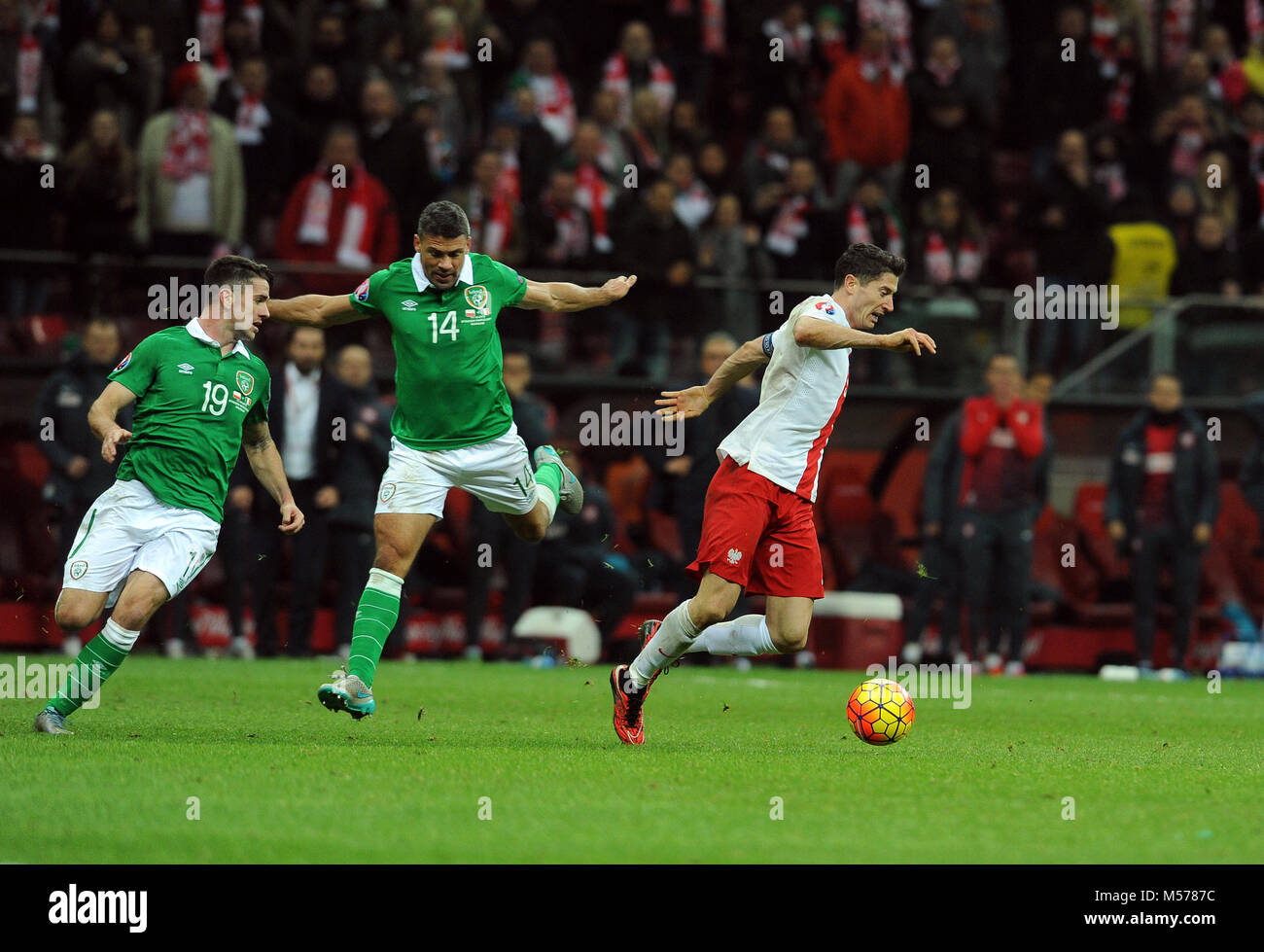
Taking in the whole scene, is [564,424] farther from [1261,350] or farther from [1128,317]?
[1261,350]

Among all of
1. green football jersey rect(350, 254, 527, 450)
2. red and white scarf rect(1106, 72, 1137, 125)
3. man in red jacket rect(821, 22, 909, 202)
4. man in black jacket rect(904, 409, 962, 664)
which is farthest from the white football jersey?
red and white scarf rect(1106, 72, 1137, 125)

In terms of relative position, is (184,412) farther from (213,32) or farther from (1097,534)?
(1097,534)

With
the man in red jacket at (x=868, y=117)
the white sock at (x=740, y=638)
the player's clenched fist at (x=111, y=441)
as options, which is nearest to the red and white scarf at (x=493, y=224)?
the man in red jacket at (x=868, y=117)

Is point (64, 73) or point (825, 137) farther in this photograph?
point (825, 137)

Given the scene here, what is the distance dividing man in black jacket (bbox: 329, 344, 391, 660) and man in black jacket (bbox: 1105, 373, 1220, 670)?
6.29 meters

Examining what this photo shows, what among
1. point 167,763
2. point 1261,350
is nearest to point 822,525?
point 1261,350

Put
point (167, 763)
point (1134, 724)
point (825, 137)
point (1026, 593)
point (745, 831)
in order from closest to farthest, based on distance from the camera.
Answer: point (745, 831) < point (167, 763) < point (1134, 724) < point (1026, 593) < point (825, 137)

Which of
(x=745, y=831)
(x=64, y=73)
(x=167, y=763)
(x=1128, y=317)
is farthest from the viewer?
(x=1128, y=317)

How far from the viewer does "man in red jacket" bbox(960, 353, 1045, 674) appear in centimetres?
1558

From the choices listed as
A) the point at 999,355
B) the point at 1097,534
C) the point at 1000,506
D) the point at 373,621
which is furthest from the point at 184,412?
the point at 1097,534

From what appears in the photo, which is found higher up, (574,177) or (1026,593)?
(574,177)

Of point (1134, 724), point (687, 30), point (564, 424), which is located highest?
point (687, 30)

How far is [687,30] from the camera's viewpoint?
20.4 meters

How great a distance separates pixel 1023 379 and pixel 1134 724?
289 inches
